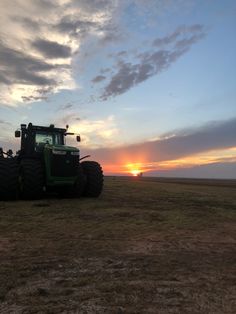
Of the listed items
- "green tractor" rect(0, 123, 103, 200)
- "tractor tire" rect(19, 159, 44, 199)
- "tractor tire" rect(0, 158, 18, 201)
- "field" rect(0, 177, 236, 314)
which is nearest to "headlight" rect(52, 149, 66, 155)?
"green tractor" rect(0, 123, 103, 200)

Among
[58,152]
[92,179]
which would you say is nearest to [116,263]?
[58,152]

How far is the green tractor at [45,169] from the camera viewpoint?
1684cm

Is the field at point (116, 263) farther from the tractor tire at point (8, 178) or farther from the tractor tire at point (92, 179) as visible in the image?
the tractor tire at point (92, 179)

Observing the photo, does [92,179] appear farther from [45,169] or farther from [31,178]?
[31,178]

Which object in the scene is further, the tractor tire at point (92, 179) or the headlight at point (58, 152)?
the tractor tire at point (92, 179)

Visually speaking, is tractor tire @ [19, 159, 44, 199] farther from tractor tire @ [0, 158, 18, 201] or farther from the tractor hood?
the tractor hood

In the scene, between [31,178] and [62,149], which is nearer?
[31,178]

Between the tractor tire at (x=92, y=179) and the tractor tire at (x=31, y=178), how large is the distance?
8.66 feet

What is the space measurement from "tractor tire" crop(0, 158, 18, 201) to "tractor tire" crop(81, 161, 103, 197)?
3393 millimetres

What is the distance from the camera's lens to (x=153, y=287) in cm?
629

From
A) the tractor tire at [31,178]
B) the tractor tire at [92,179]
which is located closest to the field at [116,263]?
the tractor tire at [31,178]

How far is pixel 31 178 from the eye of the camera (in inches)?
654

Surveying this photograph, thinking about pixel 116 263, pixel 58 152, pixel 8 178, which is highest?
pixel 58 152

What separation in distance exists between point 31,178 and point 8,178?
958 mm
